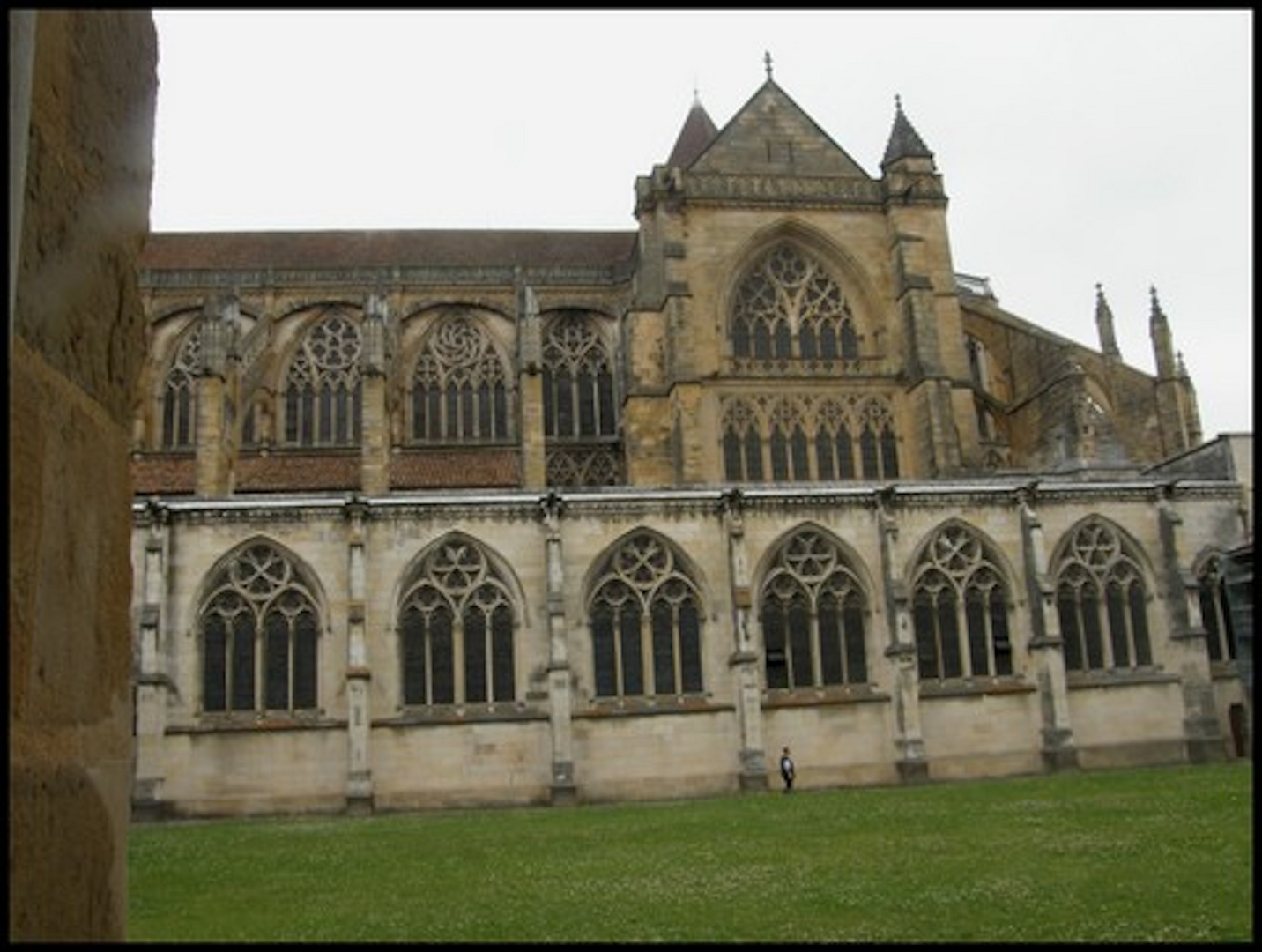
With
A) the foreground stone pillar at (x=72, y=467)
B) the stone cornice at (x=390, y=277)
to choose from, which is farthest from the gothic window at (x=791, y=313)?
the foreground stone pillar at (x=72, y=467)

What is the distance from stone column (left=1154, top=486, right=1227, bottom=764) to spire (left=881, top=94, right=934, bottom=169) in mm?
13465

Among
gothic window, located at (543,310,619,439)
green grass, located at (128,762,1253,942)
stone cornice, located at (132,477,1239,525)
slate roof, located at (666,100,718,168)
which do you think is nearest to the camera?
green grass, located at (128,762,1253,942)

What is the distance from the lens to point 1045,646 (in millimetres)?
25281

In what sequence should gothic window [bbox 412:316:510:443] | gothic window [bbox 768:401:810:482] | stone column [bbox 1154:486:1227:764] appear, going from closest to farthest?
1. stone column [bbox 1154:486:1227:764]
2. gothic window [bbox 768:401:810:482]
3. gothic window [bbox 412:316:510:443]

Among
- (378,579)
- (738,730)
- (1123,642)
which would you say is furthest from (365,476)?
(1123,642)

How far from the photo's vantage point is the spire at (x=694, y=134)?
45.8 m

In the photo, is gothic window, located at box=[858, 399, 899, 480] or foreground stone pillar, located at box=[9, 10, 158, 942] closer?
foreground stone pillar, located at box=[9, 10, 158, 942]

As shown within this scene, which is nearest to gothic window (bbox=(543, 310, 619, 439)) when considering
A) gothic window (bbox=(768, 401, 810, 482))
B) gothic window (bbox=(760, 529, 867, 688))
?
gothic window (bbox=(768, 401, 810, 482))

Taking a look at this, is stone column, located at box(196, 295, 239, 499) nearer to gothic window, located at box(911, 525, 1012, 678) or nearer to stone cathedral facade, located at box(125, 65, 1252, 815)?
stone cathedral facade, located at box(125, 65, 1252, 815)

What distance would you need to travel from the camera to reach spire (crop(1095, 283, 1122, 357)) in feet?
122

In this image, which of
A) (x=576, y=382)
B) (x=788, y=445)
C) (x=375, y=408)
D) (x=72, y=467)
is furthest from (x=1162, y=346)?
(x=72, y=467)

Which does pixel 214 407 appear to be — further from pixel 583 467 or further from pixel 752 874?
pixel 752 874

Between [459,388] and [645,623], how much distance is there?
13741 millimetres

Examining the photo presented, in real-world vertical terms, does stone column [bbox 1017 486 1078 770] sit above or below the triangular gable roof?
below
